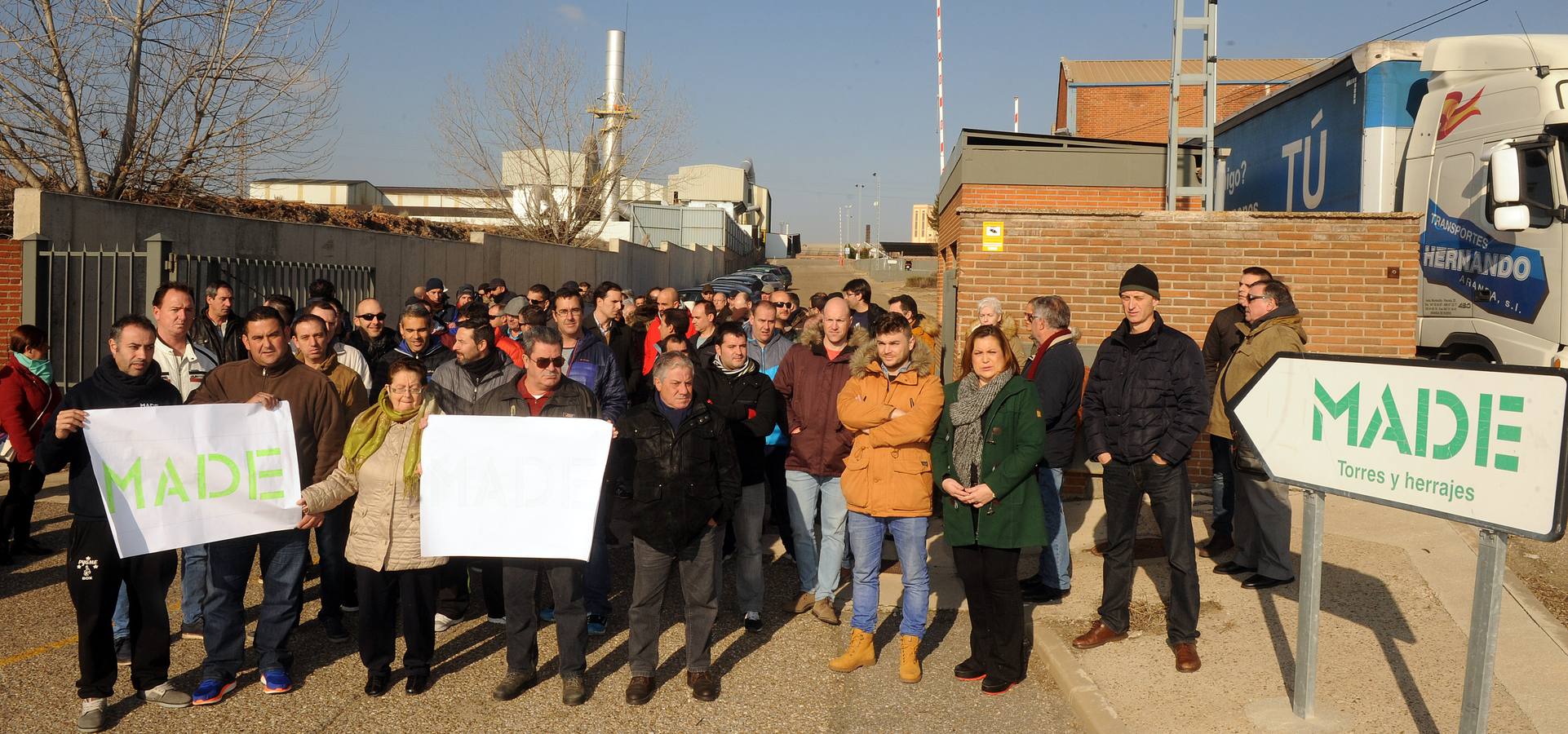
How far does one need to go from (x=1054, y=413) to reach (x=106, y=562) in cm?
505

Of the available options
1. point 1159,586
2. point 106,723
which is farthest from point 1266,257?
point 106,723

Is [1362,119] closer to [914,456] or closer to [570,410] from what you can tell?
[914,456]

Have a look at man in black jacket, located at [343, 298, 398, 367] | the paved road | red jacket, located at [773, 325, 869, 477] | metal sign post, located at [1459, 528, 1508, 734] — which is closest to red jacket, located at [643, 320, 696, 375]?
man in black jacket, located at [343, 298, 398, 367]

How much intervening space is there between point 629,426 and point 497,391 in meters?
0.77

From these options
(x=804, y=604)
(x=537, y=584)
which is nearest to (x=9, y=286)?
(x=537, y=584)

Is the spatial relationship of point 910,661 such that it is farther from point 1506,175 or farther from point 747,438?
point 1506,175

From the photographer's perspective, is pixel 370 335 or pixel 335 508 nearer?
pixel 335 508

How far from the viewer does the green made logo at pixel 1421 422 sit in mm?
3854

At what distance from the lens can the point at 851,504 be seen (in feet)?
19.4

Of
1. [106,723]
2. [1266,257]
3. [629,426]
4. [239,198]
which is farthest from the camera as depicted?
[239,198]

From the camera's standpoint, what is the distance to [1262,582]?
697 cm

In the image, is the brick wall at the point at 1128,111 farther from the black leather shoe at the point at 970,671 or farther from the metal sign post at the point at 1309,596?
the metal sign post at the point at 1309,596

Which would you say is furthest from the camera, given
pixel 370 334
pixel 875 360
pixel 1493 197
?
pixel 1493 197

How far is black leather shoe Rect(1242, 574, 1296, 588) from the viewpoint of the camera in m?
6.95
